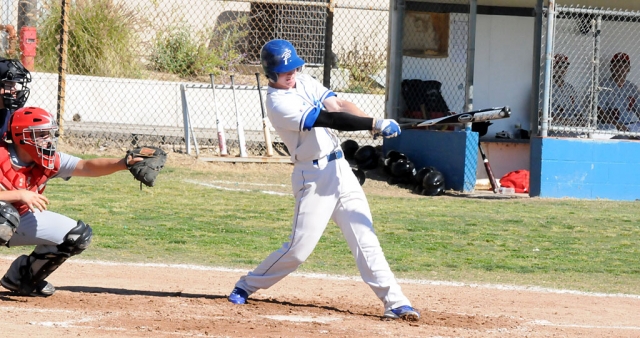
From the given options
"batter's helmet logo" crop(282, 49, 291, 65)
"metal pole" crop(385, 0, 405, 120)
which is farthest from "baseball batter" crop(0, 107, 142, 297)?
"metal pole" crop(385, 0, 405, 120)

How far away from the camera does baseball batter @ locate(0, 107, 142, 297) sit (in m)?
5.52

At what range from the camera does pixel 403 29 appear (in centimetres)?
1500

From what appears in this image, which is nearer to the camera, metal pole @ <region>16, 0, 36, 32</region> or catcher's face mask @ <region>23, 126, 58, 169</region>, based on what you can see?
catcher's face mask @ <region>23, 126, 58, 169</region>

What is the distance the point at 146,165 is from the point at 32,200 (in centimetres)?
74

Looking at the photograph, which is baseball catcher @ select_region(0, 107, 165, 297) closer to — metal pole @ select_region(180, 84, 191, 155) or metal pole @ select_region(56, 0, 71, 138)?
metal pole @ select_region(56, 0, 71, 138)

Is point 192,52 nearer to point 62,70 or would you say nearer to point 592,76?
point 62,70

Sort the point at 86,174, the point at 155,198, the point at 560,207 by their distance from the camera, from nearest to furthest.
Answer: the point at 86,174
the point at 155,198
the point at 560,207

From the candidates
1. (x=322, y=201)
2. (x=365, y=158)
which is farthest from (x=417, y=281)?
(x=365, y=158)

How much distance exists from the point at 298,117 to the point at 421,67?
10.1m

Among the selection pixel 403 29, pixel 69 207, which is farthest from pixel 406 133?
pixel 69 207

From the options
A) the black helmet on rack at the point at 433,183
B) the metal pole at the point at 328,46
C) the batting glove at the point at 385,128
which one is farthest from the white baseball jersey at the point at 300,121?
the metal pole at the point at 328,46

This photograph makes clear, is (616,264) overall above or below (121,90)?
below

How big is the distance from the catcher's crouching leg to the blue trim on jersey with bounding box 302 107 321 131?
1.63m

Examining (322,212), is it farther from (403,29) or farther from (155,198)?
(403,29)
